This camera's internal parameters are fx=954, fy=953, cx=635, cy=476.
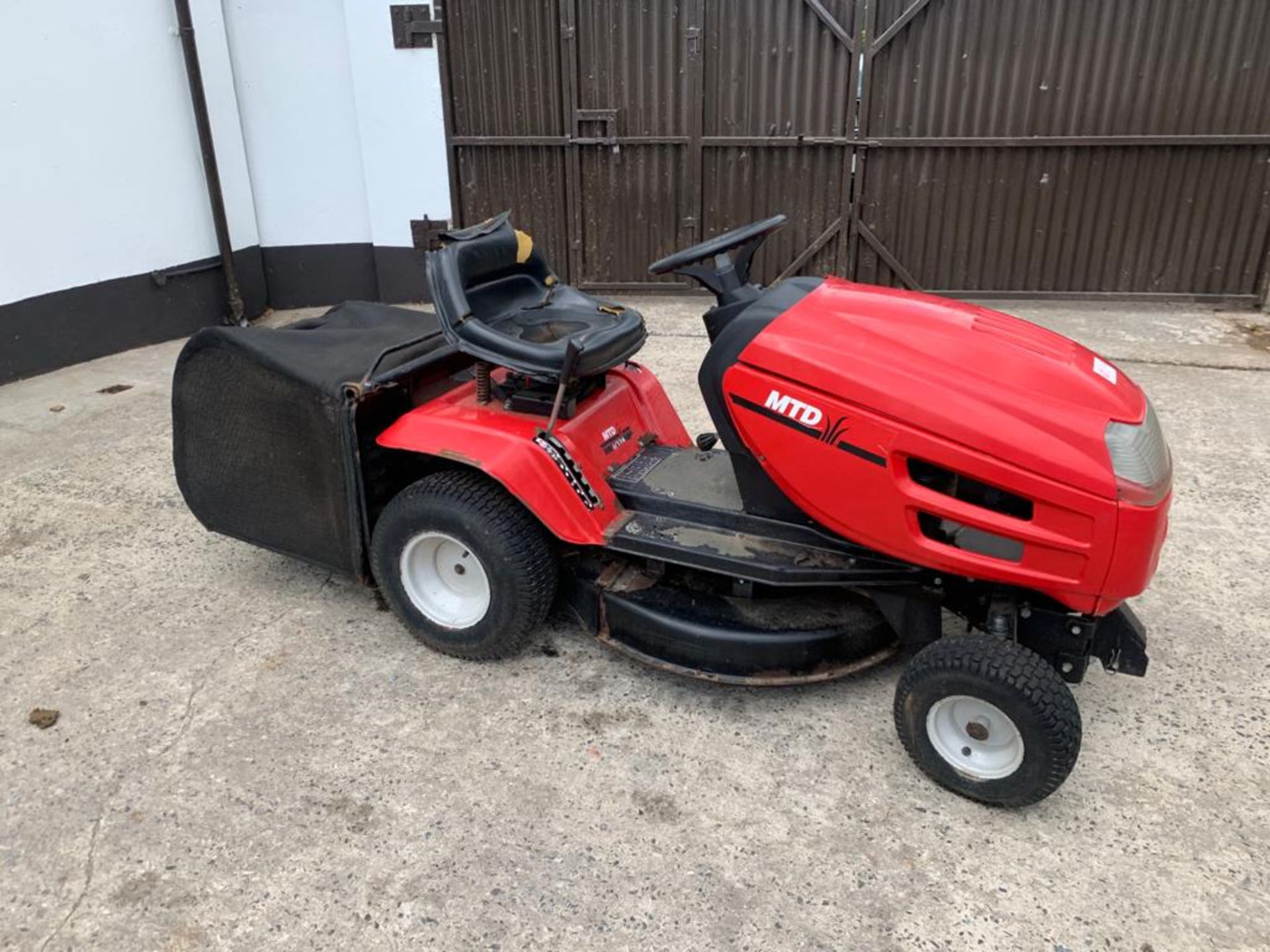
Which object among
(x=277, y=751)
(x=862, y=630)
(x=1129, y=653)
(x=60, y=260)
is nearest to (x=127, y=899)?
(x=277, y=751)

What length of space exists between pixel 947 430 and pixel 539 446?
115cm

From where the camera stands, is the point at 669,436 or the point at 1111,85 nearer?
the point at 669,436

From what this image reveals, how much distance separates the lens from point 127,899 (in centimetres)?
214

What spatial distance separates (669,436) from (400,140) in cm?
465

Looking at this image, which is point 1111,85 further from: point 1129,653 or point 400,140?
point 1129,653

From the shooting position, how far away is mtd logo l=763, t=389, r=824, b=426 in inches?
96.7

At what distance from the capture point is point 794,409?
2.49 meters

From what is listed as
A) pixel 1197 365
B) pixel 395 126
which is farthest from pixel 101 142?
pixel 1197 365

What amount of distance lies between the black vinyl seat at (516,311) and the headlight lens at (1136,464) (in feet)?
4.55

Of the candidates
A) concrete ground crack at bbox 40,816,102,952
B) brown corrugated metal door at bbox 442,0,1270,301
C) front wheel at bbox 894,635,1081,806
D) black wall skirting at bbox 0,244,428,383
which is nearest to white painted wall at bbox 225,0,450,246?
black wall skirting at bbox 0,244,428,383

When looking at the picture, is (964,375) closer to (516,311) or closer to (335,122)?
(516,311)

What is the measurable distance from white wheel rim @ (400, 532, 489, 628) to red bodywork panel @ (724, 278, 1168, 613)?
3.28 ft

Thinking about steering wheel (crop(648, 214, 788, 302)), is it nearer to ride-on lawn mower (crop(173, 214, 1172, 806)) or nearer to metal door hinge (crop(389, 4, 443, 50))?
ride-on lawn mower (crop(173, 214, 1172, 806))

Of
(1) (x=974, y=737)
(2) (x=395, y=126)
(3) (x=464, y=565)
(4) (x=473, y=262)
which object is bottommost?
(1) (x=974, y=737)
